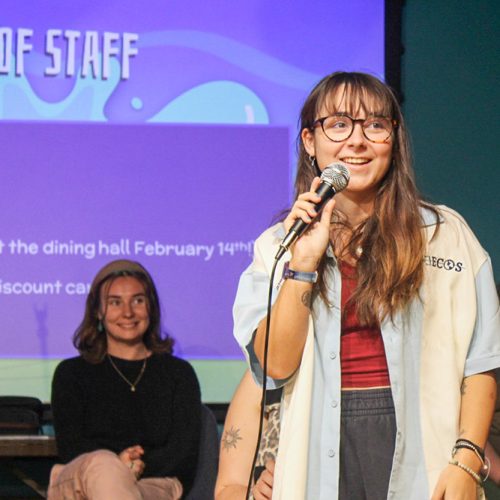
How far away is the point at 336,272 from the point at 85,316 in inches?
96.0

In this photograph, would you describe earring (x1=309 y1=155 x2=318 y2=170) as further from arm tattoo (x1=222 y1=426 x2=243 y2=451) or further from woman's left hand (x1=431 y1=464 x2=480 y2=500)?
woman's left hand (x1=431 y1=464 x2=480 y2=500)

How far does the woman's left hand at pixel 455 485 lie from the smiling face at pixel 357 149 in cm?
56

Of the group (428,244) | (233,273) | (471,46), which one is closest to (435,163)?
(471,46)

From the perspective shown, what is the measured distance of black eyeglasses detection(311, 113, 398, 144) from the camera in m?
2.01

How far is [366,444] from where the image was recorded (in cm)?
186

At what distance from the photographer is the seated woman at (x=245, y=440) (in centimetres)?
199

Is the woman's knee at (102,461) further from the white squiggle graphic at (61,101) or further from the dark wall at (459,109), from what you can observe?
the dark wall at (459,109)

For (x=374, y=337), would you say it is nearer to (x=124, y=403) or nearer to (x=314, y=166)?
(x=314, y=166)

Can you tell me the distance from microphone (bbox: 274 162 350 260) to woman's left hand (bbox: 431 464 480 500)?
478 mm

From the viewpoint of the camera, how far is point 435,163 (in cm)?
500

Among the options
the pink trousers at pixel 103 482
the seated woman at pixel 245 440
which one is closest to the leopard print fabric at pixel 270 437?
the seated woman at pixel 245 440

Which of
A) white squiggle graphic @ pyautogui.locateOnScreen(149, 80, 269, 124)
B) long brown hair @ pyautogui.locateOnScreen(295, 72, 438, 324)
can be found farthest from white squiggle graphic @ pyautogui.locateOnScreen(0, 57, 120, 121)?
long brown hair @ pyautogui.locateOnScreen(295, 72, 438, 324)

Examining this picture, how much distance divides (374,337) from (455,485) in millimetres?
303

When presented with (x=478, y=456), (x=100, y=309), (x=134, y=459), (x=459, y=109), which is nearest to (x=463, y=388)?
(x=478, y=456)
